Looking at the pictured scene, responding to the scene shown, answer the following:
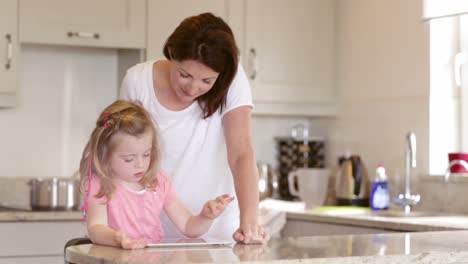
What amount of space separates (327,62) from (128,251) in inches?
110

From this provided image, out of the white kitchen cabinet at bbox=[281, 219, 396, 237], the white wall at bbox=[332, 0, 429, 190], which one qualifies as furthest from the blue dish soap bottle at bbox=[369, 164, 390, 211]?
the white kitchen cabinet at bbox=[281, 219, 396, 237]

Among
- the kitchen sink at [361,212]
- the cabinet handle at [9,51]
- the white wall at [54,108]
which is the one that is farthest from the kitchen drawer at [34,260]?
the kitchen sink at [361,212]

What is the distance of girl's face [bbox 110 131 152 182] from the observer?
2.16 meters

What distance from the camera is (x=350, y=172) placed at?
4.07m

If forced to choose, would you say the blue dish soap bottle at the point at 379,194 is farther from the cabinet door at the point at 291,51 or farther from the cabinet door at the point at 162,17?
the cabinet door at the point at 162,17

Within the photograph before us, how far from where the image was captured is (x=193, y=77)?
221 centimetres

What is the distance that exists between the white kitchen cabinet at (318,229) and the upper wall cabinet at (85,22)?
103 cm

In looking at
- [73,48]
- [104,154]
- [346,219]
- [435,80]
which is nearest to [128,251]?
[104,154]

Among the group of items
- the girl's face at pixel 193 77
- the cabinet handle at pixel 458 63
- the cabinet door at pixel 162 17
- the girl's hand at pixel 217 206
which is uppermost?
the cabinet door at pixel 162 17

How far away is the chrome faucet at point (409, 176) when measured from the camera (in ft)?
12.5

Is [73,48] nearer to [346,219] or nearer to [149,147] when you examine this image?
[346,219]

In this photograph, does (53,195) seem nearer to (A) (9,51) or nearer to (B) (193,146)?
(A) (9,51)

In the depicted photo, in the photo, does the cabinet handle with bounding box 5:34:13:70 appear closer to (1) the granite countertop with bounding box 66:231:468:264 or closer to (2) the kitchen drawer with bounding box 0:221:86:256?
(2) the kitchen drawer with bounding box 0:221:86:256

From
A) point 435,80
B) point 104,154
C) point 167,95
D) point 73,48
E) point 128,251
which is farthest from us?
point 73,48
